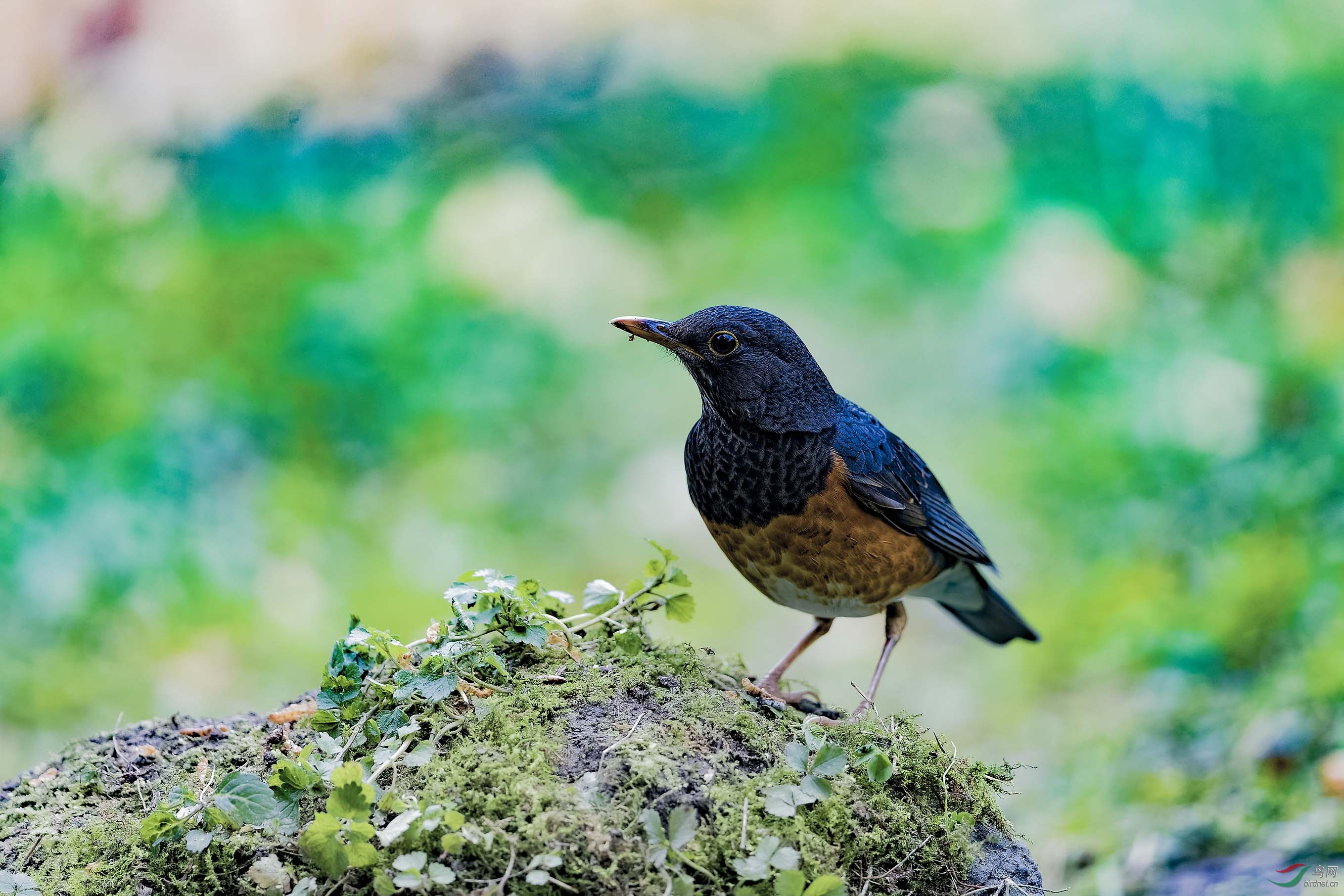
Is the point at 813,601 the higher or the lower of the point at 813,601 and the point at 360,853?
the higher

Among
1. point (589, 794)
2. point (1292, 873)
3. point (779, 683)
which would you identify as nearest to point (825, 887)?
point (589, 794)

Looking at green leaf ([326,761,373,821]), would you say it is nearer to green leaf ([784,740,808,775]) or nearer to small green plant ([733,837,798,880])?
small green plant ([733,837,798,880])

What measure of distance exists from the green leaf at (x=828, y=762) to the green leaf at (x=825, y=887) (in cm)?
31

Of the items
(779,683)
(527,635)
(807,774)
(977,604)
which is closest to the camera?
(807,774)

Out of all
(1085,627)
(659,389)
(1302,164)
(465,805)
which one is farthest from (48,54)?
(1302,164)

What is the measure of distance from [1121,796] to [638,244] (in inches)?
176

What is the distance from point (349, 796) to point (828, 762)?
0.97m

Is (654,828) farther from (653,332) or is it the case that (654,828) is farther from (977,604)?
(977,604)

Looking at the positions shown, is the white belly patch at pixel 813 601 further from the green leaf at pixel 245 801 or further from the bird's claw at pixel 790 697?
the green leaf at pixel 245 801

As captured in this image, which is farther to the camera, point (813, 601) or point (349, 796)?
point (813, 601)

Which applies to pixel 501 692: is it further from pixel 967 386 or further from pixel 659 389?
pixel 967 386

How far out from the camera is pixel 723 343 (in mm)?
3168

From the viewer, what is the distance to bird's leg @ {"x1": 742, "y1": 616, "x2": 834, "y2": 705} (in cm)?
292

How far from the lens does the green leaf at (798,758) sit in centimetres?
232
